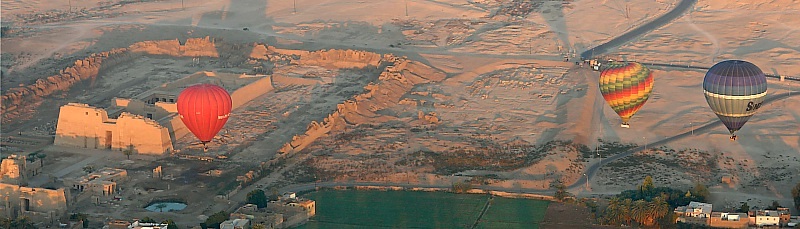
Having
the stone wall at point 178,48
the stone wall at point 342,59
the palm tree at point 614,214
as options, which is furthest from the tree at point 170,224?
the stone wall at point 178,48

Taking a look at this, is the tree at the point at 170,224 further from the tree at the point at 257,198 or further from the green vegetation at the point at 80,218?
the tree at the point at 257,198

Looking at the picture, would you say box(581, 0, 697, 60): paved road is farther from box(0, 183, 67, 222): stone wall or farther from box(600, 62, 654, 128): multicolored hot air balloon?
box(0, 183, 67, 222): stone wall

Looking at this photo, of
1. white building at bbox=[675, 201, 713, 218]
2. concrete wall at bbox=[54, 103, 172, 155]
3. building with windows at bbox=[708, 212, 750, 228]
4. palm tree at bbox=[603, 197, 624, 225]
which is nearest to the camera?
building with windows at bbox=[708, 212, 750, 228]

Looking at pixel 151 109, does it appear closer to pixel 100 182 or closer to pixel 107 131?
pixel 107 131

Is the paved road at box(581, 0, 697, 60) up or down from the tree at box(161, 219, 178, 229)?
up

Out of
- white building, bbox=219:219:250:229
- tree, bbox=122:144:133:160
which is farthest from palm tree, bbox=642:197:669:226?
tree, bbox=122:144:133:160

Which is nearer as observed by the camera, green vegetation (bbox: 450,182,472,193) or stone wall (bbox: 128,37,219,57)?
green vegetation (bbox: 450,182,472,193)

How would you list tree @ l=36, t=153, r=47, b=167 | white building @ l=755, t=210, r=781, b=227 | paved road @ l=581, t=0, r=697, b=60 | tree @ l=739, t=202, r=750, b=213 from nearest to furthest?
white building @ l=755, t=210, r=781, b=227 < tree @ l=739, t=202, r=750, b=213 < tree @ l=36, t=153, r=47, b=167 < paved road @ l=581, t=0, r=697, b=60

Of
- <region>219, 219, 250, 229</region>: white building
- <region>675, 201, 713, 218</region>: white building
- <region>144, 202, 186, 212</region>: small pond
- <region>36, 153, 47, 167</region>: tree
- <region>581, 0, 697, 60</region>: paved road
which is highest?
<region>581, 0, 697, 60</region>: paved road
